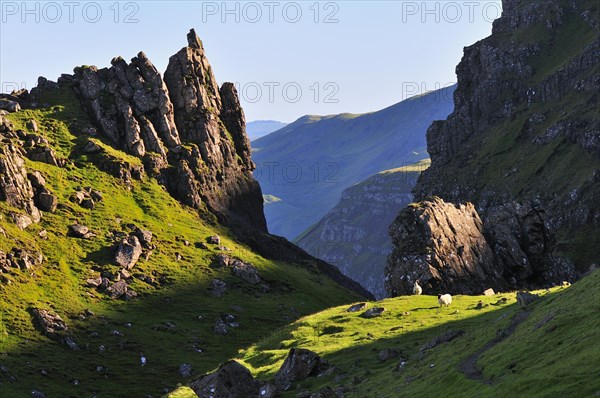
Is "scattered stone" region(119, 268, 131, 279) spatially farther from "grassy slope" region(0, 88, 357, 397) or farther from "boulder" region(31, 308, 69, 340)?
"boulder" region(31, 308, 69, 340)

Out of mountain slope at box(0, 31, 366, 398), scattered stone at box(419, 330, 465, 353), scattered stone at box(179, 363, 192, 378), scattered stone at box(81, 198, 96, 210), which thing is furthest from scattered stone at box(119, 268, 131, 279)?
scattered stone at box(419, 330, 465, 353)

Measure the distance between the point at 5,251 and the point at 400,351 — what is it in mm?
101430

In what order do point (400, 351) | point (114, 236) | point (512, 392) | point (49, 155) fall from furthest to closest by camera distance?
point (49, 155) < point (114, 236) < point (400, 351) < point (512, 392)

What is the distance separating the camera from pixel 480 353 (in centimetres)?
5547

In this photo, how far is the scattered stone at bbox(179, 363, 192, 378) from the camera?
412 ft

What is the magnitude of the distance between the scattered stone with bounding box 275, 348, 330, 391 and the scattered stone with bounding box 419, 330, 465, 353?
864cm

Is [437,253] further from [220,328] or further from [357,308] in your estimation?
[220,328]

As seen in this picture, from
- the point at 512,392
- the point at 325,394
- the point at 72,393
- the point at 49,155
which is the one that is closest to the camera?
the point at 512,392

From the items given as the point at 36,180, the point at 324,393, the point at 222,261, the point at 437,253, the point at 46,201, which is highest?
the point at 36,180

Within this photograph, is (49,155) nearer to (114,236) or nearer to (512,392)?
(114,236)

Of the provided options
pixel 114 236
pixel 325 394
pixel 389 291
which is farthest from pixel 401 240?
pixel 114 236

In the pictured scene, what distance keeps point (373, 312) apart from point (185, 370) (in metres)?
53.1

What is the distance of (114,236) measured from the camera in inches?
6693

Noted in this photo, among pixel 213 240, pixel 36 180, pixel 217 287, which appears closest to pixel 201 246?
pixel 213 240
